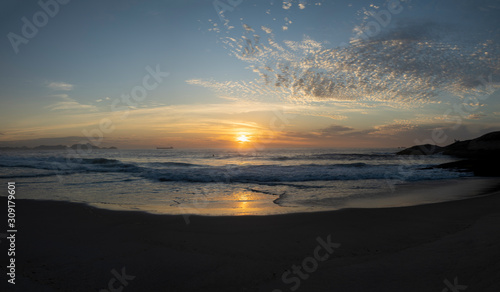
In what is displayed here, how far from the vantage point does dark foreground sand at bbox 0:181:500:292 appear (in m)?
4.00

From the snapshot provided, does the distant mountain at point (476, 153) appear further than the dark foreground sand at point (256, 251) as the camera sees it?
Yes

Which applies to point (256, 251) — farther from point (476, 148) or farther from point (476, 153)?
point (476, 148)

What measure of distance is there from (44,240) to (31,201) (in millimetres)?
5635

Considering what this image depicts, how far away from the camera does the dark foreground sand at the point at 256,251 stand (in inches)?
158

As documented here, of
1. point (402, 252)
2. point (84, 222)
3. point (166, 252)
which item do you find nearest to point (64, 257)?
point (166, 252)

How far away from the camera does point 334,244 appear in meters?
5.59

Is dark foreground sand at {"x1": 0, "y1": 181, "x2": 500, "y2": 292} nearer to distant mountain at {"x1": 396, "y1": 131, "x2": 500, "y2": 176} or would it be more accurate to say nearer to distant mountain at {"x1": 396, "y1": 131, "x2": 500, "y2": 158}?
distant mountain at {"x1": 396, "y1": 131, "x2": 500, "y2": 176}

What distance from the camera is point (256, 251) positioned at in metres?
5.21

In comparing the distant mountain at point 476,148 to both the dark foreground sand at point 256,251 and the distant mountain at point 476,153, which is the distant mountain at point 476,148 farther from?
the dark foreground sand at point 256,251

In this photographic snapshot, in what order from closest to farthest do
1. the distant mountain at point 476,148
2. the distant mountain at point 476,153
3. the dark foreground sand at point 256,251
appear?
the dark foreground sand at point 256,251
the distant mountain at point 476,153
the distant mountain at point 476,148

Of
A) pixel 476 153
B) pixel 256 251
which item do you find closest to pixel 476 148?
pixel 476 153

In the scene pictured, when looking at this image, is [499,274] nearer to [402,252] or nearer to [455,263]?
[455,263]

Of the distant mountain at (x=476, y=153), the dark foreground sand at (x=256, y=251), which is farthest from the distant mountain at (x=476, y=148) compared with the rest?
the dark foreground sand at (x=256, y=251)

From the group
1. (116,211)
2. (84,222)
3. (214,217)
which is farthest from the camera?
(116,211)
